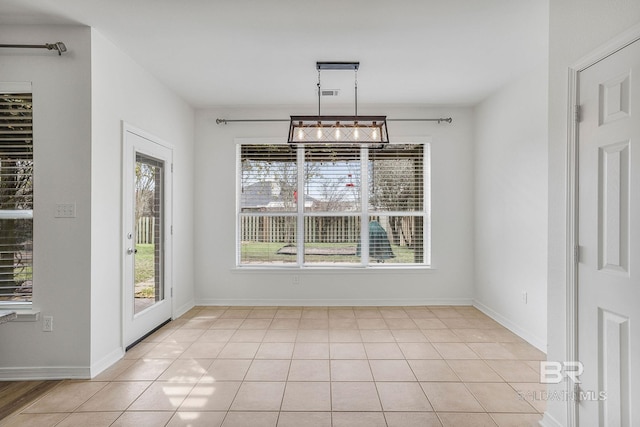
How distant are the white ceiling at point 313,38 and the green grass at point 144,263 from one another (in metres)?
1.94

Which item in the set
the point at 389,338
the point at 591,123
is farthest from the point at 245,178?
the point at 591,123

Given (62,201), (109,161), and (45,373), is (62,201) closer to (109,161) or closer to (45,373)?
Result: (109,161)

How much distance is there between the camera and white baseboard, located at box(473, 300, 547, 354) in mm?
3496

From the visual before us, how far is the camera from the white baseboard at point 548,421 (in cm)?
211

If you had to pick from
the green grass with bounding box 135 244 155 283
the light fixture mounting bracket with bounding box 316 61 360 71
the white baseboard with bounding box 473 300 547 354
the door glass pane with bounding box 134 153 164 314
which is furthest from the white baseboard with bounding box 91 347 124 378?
the white baseboard with bounding box 473 300 547 354

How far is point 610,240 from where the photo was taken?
1771mm

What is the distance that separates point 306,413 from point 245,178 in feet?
11.5

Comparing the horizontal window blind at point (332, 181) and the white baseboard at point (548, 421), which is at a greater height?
the horizontal window blind at point (332, 181)

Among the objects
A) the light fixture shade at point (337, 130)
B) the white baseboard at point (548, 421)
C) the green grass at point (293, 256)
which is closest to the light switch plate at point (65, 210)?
the light fixture shade at point (337, 130)

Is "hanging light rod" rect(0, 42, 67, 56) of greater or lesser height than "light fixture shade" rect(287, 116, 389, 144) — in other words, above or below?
above

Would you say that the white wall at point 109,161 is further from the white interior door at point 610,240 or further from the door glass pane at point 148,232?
the white interior door at point 610,240

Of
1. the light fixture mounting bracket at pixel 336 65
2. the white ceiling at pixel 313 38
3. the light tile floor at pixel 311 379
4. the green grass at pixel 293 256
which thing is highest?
the white ceiling at pixel 313 38

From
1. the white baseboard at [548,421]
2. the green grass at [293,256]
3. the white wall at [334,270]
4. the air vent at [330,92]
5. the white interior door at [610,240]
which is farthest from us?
the green grass at [293,256]

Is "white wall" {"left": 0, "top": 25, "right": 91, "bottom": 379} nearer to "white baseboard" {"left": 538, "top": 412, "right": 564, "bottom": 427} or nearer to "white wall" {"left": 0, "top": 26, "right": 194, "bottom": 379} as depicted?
"white wall" {"left": 0, "top": 26, "right": 194, "bottom": 379}
